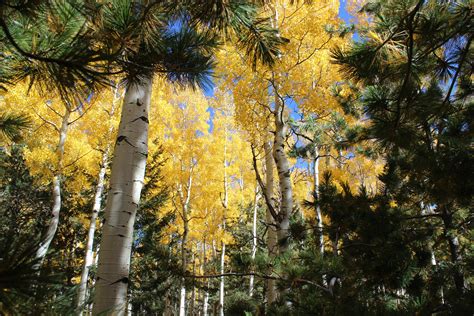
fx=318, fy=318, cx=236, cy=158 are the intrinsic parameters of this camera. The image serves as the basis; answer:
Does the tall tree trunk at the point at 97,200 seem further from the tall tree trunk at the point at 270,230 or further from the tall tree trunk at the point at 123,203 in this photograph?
the tall tree trunk at the point at 123,203

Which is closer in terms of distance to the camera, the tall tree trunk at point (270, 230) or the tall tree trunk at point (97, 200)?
the tall tree trunk at point (270, 230)

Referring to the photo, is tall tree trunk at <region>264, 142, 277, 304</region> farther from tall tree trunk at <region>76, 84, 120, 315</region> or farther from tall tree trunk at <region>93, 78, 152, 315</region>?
tall tree trunk at <region>76, 84, 120, 315</region>

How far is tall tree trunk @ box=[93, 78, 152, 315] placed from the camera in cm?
213

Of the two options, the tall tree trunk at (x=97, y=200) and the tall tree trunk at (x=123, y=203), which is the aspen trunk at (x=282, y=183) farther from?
the tall tree trunk at (x=97, y=200)

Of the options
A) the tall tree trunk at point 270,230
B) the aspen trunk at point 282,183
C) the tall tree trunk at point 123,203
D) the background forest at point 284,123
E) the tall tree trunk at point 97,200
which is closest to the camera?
the background forest at point 284,123

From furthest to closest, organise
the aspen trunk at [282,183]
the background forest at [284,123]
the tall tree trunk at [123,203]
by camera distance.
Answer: the aspen trunk at [282,183], the tall tree trunk at [123,203], the background forest at [284,123]

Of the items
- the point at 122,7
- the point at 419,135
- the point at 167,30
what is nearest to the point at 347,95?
the point at 419,135

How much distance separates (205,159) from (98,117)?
12.0ft

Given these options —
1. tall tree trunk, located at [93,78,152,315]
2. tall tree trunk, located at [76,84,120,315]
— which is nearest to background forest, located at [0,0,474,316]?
tall tree trunk, located at [93,78,152,315]

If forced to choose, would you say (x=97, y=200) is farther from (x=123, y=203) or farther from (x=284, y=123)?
(x=123, y=203)

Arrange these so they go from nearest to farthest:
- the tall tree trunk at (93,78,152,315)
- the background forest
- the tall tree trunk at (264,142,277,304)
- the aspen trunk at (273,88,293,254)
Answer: the background forest → the tall tree trunk at (93,78,152,315) → the aspen trunk at (273,88,293,254) → the tall tree trunk at (264,142,277,304)

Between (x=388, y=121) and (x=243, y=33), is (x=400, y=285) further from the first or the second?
(x=243, y=33)

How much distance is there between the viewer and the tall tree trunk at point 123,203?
2.13 metres

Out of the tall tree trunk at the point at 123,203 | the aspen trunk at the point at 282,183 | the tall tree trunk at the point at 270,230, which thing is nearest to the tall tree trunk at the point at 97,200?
the tall tree trunk at the point at 270,230
